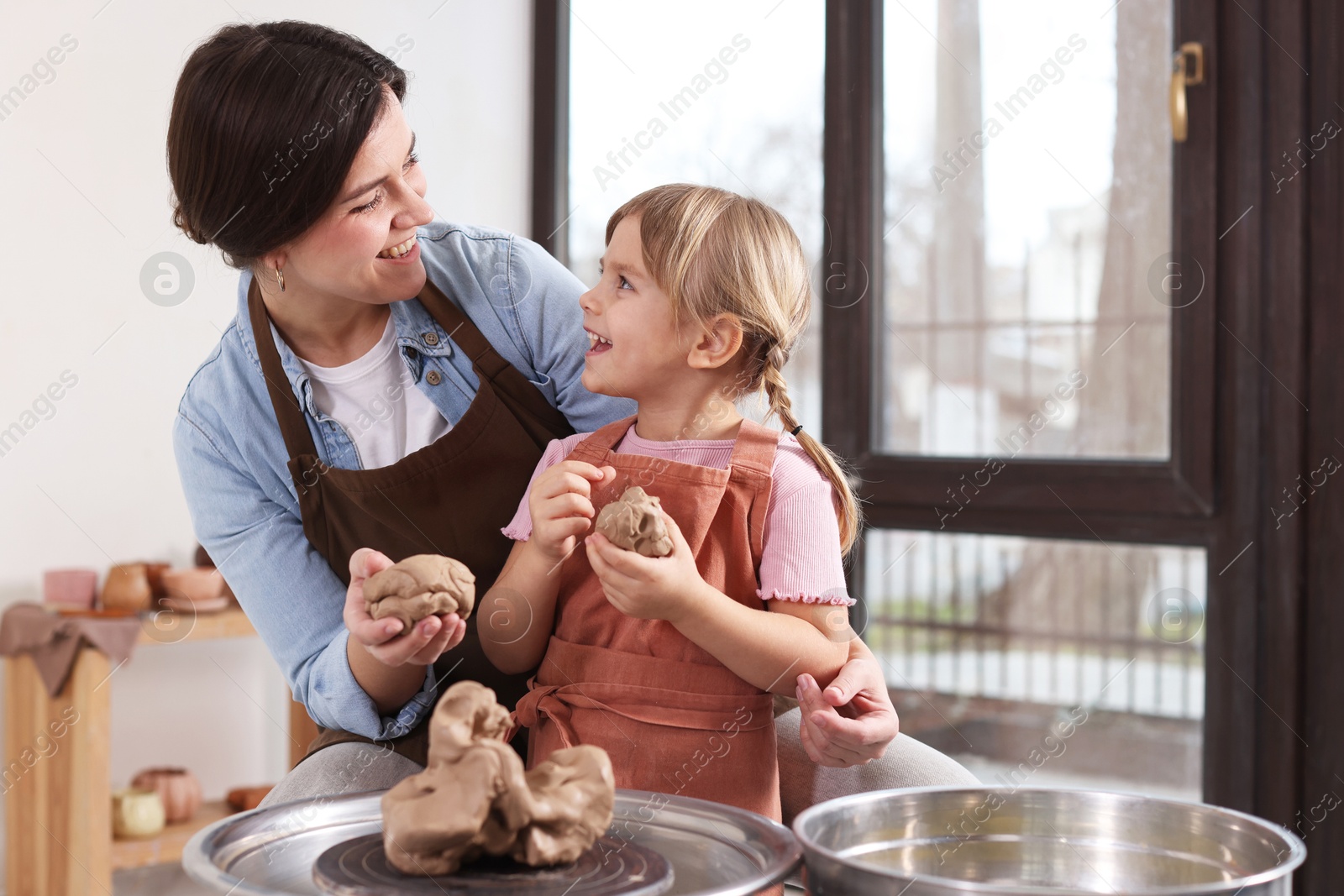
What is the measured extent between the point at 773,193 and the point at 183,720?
183 cm

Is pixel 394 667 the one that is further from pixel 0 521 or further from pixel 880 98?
pixel 880 98

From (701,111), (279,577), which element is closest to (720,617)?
(279,577)

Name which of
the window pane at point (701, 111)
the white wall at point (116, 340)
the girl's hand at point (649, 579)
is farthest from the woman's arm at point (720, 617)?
the white wall at point (116, 340)

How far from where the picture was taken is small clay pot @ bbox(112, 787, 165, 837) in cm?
237

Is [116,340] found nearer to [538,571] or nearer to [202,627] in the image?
[202,627]

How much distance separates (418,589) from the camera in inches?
38.1

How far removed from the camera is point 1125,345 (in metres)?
2.32

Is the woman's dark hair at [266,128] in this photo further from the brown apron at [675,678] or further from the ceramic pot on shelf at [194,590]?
the ceramic pot on shelf at [194,590]

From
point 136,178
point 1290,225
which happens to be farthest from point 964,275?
point 136,178

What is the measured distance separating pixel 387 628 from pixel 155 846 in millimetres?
1730

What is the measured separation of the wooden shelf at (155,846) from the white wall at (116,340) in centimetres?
24

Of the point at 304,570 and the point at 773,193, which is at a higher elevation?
the point at 773,193

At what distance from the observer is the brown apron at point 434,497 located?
1331mm

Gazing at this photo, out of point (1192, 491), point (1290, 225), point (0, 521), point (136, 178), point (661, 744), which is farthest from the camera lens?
point (136, 178)
